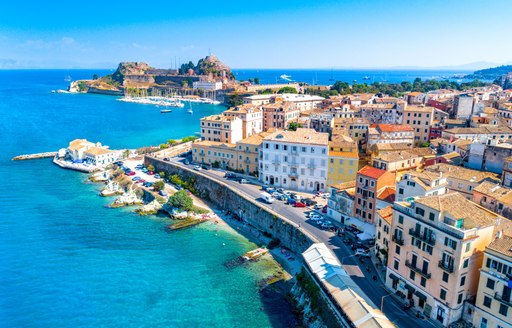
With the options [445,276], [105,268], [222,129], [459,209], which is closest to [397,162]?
[459,209]

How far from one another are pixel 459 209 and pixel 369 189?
15766 mm

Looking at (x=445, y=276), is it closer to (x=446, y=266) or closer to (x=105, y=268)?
(x=446, y=266)

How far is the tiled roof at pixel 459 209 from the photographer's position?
2939cm

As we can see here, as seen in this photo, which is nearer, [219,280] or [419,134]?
[219,280]

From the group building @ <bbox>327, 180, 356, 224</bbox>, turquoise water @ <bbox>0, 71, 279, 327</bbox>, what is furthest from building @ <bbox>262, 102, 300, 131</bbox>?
building @ <bbox>327, 180, 356, 224</bbox>

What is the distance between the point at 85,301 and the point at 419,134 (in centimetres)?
7313

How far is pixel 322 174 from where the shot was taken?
59.6 m

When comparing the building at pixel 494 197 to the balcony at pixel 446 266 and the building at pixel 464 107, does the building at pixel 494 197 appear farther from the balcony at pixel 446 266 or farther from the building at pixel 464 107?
the building at pixel 464 107

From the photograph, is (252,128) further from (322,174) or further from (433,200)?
(433,200)

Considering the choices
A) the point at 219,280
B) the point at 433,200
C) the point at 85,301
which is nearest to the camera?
the point at 433,200

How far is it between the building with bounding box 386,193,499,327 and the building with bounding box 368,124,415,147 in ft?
135

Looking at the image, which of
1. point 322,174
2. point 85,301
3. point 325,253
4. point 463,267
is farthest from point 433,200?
point 85,301

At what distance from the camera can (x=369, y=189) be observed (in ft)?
152

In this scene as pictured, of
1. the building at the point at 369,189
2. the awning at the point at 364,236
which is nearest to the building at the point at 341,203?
the building at the point at 369,189
